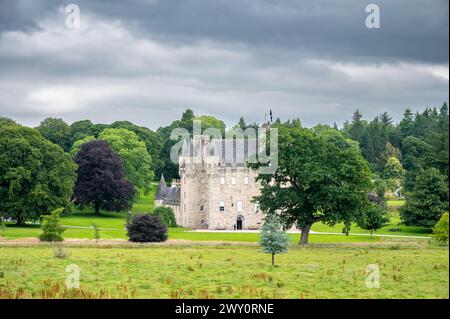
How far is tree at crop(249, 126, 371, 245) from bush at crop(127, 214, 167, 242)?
799cm

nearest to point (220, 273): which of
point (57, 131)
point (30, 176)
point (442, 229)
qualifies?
point (442, 229)

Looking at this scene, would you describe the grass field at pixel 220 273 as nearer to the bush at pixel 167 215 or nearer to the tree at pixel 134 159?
the bush at pixel 167 215

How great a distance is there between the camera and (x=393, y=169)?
430 ft

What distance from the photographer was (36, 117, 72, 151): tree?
428 ft

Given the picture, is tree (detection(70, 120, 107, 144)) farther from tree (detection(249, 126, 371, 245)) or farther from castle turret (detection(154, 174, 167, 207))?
tree (detection(249, 126, 371, 245))

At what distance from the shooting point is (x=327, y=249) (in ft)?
179

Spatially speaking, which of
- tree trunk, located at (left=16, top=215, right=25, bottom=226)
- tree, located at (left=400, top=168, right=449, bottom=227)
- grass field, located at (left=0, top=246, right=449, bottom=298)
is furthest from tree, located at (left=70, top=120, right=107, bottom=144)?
grass field, located at (left=0, top=246, right=449, bottom=298)

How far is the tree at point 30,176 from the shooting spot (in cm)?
7538

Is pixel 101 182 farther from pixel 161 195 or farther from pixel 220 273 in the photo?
pixel 220 273

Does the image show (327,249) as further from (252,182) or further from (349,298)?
(252,182)

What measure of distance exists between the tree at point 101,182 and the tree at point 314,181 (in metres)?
36.4

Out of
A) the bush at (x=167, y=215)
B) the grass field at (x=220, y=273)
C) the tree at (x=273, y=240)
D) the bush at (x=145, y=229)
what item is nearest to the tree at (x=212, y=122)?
the bush at (x=167, y=215)

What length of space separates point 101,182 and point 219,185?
14344 millimetres
